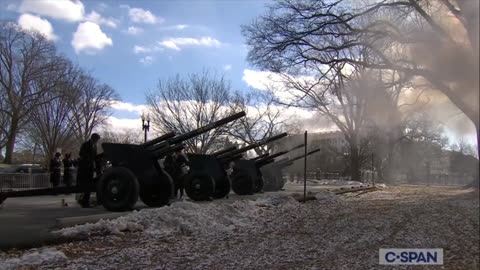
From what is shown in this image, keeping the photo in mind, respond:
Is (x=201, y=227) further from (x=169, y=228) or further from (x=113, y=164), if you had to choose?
(x=113, y=164)

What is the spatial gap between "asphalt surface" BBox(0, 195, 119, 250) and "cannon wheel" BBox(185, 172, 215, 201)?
9.40 feet

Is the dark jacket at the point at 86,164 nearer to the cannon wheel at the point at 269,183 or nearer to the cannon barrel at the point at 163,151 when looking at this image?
A: the cannon barrel at the point at 163,151

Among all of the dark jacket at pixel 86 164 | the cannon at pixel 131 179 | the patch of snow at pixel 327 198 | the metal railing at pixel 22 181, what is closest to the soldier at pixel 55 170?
the metal railing at pixel 22 181

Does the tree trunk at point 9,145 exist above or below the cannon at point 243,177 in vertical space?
above

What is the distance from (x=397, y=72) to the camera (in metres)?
10.3

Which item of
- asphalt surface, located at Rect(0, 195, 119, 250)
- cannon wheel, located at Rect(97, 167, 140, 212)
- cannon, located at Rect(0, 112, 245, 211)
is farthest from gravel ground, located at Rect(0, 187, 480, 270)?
cannon, located at Rect(0, 112, 245, 211)

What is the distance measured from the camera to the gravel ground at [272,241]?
5.65m

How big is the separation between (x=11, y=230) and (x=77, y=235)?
106 cm

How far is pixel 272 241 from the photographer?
705 centimetres

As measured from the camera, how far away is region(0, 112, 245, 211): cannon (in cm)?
962

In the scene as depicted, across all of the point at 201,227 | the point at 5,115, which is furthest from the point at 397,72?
the point at 5,115

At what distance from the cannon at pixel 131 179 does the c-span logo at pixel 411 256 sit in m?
5.23

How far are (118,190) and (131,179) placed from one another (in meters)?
0.31

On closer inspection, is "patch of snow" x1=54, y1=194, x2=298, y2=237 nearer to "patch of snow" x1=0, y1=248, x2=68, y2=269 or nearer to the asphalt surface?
the asphalt surface
